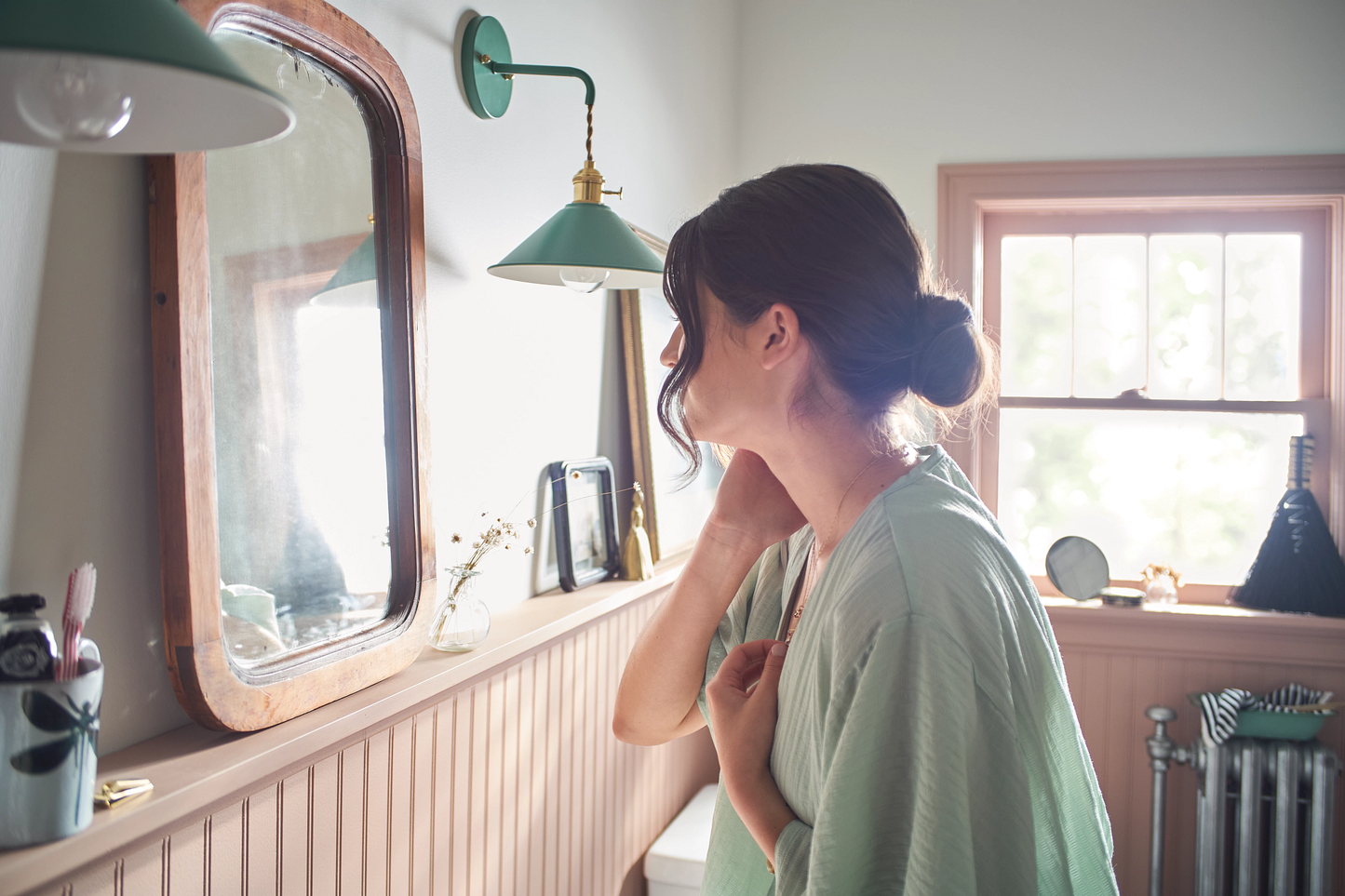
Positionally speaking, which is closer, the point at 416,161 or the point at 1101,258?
the point at 416,161

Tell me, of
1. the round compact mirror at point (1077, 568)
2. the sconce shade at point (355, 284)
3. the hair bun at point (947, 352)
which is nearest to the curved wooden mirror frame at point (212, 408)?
the sconce shade at point (355, 284)

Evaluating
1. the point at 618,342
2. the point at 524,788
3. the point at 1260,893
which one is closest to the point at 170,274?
the point at 524,788

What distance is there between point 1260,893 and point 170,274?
3205 millimetres

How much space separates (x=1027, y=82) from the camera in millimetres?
2939

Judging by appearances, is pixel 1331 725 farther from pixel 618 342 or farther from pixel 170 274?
pixel 170 274

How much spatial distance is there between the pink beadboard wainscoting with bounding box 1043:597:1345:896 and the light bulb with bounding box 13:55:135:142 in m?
2.84

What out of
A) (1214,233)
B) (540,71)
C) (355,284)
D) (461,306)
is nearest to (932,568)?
(355,284)

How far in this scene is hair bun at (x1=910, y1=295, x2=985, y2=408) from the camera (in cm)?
97

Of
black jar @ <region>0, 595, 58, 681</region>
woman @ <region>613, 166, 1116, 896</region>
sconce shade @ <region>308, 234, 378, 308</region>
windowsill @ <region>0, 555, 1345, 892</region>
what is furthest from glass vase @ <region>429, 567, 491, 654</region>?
black jar @ <region>0, 595, 58, 681</region>

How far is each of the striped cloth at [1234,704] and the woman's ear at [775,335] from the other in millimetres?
2348

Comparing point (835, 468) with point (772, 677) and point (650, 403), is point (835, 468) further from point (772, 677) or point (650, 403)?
point (650, 403)

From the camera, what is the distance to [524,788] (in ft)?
5.05

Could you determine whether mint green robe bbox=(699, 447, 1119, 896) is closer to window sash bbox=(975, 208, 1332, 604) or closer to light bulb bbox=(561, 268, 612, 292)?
light bulb bbox=(561, 268, 612, 292)

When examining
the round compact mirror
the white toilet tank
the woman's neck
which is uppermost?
the woman's neck
